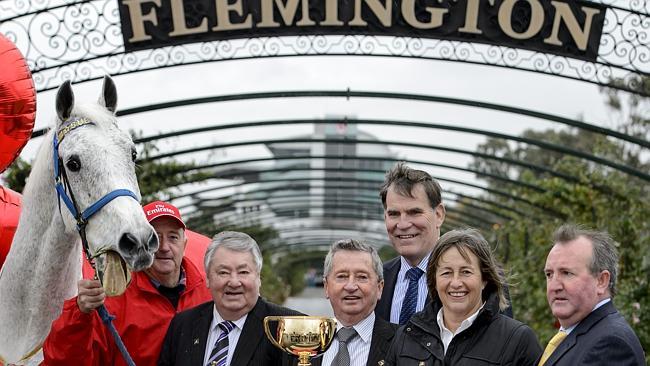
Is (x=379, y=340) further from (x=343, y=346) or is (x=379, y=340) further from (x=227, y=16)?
(x=227, y=16)

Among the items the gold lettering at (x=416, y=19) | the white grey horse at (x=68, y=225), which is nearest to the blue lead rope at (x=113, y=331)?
the white grey horse at (x=68, y=225)

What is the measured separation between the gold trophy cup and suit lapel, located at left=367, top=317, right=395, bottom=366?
A: 31 cm

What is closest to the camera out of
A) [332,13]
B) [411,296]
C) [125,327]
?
[125,327]

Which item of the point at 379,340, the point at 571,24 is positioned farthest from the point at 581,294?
the point at 571,24

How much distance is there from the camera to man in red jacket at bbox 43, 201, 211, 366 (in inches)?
141

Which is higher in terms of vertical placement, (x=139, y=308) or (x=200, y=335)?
(x=139, y=308)

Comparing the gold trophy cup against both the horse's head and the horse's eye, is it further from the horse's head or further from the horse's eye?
the horse's eye

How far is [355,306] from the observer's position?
3.74 metres

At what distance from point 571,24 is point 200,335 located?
16.4 ft

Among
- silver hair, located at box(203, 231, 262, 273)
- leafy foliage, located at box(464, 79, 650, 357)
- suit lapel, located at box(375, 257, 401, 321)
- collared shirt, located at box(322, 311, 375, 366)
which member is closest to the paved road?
leafy foliage, located at box(464, 79, 650, 357)

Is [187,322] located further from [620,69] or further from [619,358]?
[620,69]

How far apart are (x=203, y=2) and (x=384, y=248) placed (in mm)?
29130

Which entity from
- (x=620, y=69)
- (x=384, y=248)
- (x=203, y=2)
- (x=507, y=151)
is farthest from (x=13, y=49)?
(x=507, y=151)

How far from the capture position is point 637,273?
32.3ft
